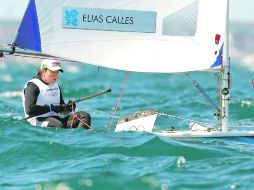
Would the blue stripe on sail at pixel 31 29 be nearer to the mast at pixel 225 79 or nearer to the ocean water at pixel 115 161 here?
the ocean water at pixel 115 161

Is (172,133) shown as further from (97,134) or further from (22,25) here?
(22,25)

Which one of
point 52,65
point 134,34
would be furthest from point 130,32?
point 52,65

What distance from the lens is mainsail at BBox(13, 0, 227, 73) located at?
10.6 meters

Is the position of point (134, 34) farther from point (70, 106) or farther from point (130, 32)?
point (70, 106)

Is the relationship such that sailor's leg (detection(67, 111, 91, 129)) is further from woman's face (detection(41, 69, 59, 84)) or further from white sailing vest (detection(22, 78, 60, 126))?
woman's face (detection(41, 69, 59, 84))

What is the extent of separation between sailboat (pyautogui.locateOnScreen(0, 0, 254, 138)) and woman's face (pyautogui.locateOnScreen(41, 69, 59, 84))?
372mm

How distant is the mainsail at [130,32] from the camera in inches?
418

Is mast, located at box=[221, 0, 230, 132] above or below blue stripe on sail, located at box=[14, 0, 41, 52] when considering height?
below

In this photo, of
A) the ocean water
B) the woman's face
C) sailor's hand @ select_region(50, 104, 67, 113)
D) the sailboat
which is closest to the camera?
the ocean water

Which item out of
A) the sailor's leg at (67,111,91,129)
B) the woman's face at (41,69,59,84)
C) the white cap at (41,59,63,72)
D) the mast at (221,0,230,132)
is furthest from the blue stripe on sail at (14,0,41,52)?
the mast at (221,0,230,132)

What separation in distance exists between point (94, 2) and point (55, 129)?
1.68 metres

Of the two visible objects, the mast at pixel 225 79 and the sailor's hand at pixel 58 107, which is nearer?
the mast at pixel 225 79

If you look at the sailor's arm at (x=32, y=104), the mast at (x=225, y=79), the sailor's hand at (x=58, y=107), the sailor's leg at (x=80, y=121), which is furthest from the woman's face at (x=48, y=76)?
the mast at (x=225, y=79)

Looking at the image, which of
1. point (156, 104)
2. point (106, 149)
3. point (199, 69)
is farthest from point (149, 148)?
point (156, 104)
